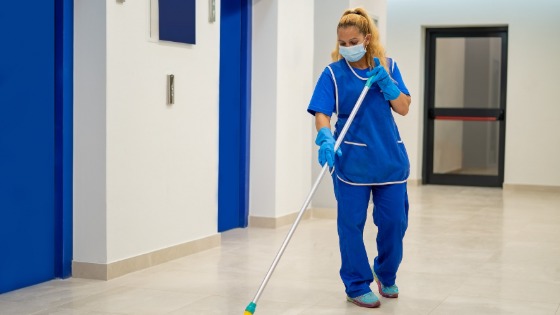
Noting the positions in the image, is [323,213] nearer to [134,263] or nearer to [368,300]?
[134,263]

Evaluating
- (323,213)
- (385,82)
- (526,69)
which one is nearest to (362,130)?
(385,82)

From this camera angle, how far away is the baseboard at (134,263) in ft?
18.7

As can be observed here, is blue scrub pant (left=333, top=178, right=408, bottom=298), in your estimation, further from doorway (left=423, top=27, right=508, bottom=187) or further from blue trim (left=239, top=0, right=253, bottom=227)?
doorway (left=423, top=27, right=508, bottom=187)

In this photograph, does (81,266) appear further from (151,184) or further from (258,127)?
(258,127)

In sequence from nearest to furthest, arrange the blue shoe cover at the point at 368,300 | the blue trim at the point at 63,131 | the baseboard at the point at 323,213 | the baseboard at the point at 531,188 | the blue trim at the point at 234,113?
the blue shoe cover at the point at 368,300, the blue trim at the point at 63,131, the blue trim at the point at 234,113, the baseboard at the point at 323,213, the baseboard at the point at 531,188

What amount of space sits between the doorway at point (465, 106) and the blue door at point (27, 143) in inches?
335

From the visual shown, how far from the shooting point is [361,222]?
16.2 ft

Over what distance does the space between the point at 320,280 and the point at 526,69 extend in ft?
25.5

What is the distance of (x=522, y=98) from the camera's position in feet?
41.5

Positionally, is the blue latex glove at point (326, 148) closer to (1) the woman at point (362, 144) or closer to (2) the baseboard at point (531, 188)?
(1) the woman at point (362, 144)

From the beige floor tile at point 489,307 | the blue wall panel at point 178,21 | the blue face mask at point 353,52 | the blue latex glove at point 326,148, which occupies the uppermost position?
the blue wall panel at point 178,21

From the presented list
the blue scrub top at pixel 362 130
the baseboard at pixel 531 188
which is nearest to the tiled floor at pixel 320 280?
the blue scrub top at pixel 362 130

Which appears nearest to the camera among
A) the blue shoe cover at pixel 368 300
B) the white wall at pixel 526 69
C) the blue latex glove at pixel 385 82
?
the blue latex glove at pixel 385 82

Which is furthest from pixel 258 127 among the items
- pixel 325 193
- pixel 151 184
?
pixel 151 184
